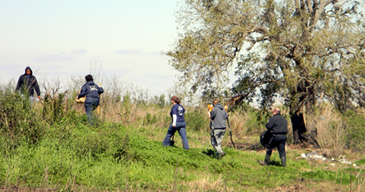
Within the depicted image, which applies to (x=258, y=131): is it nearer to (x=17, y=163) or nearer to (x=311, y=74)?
(x=311, y=74)

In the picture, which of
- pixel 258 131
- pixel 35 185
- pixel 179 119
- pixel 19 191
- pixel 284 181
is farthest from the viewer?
pixel 258 131

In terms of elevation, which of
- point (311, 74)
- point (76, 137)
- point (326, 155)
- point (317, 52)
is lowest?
point (326, 155)

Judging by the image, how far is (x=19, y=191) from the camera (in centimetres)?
584

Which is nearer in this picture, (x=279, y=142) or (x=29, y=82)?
(x=279, y=142)

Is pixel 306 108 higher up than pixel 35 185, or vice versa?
pixel 306 108

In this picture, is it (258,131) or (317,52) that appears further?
(258,131)

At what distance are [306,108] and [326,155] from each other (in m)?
2.23

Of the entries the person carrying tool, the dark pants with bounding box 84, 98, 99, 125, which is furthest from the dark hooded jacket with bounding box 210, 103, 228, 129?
the dark pants with bounding box 84, 98, 99, 125

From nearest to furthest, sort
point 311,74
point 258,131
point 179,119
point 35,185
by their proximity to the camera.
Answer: point 35,185, point 179,119, point 311,74, point 258,131

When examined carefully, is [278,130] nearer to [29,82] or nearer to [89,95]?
[89,95]

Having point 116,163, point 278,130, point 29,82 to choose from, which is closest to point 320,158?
point 278,130

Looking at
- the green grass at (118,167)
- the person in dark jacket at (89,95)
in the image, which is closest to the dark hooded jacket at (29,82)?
the person in dark jacket at (89,95)

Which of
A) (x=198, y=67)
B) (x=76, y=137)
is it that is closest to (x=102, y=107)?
(x=198, y=67)

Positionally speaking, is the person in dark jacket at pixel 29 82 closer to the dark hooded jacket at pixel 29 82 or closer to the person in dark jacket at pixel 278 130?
the dark hooded jacket at pixel 29 82
